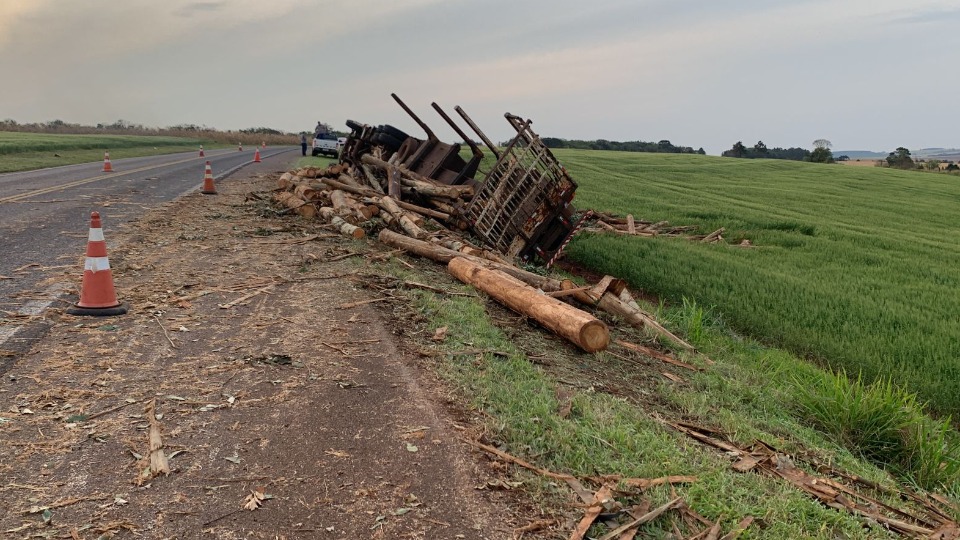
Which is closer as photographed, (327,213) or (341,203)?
(327,213)

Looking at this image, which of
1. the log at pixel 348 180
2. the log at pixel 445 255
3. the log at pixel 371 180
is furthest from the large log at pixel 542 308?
the log at pixel 348 180

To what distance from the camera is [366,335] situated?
18.0 ft

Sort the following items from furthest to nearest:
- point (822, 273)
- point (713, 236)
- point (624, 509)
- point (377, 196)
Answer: point (713, 236)
point (377, 196)
point (822, 273)
point (624, 509)

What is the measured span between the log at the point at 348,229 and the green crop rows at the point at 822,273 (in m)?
4.76

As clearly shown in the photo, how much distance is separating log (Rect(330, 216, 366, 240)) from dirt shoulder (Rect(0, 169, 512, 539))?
3481 mm

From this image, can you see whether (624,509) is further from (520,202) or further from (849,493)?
(520,202)

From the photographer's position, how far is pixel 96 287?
5684 millimetres

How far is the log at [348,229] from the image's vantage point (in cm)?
999

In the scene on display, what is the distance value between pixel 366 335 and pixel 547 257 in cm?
730

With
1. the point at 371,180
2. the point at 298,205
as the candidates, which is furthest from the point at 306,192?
the point at 371,180

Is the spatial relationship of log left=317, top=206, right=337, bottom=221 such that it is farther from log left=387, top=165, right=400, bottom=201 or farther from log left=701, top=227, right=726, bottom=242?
log left=701, top=227, right=726, bottom=242

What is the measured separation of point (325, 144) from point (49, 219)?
2811 cm

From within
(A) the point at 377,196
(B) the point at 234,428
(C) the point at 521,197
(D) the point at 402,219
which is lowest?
(B) the point at 234,428

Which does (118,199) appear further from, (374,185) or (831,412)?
(831,412)
